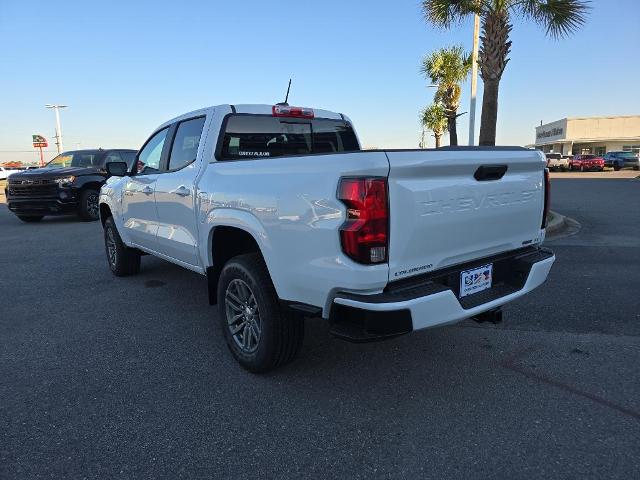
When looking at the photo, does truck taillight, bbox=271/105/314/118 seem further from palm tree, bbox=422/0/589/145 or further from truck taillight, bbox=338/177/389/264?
palm tree, bbox=422/0/589/145

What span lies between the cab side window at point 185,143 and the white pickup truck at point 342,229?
0.02m

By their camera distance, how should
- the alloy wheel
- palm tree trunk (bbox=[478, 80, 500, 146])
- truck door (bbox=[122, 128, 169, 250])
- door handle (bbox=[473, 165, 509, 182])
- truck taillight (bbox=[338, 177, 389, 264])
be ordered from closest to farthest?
truck taillight (bbox=[338, 177, 389, 264]) → door handle (bbox=[473, 165, 509, 182]) → the alloy wheel → truck door (bbox=[122, 128, 169, 250]) → palm tree trunk (bbox=[478, 80, 500, 146])

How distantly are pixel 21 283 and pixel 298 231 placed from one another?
5.01 meters

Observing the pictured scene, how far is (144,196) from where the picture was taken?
4762 mm

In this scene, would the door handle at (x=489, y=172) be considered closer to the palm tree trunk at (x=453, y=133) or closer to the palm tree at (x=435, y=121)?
the palm tree trunk at (x=453, y=133)

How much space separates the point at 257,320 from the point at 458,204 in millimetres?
1551

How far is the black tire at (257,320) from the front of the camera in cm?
300

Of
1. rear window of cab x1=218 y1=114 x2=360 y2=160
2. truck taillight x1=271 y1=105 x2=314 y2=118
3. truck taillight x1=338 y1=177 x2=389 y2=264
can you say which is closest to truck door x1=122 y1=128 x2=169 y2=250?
rear window of cab x1=218 y1=114 x2=360 y2=160

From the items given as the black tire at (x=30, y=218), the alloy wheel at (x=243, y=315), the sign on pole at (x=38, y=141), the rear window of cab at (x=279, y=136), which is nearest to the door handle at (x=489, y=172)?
the rear window of cab at (x=279, y=136)

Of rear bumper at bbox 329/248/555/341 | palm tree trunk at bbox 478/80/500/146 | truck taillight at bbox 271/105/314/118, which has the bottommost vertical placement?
rear bumper at bbox 329/248/555/341

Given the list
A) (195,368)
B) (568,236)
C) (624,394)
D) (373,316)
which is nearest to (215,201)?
(195,368)

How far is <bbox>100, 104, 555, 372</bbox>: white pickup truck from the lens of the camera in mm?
2389

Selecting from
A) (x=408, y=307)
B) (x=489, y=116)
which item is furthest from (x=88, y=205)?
(x=408, y=307)

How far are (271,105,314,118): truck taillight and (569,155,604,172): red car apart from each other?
136 ft
